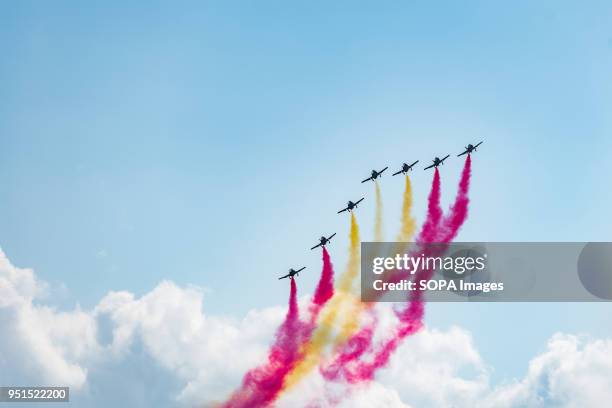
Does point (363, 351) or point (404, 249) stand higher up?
point (404, 249)

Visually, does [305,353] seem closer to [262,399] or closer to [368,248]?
[262,399]

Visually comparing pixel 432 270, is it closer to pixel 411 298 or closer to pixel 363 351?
pixel 411 298

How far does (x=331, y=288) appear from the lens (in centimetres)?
19988

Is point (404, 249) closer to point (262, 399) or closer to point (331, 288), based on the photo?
point (331, 288)

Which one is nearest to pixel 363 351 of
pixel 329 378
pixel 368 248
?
pixel 329 378

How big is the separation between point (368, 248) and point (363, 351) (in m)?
A: 21.3

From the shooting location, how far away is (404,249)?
655 ft

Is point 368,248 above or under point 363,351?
above

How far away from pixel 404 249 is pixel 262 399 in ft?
139

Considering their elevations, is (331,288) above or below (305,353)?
above

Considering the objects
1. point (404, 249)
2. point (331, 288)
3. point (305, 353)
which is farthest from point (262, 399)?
point (404, 249)

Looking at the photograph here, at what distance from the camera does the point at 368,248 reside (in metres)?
199

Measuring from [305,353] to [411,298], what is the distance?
80.6 feet

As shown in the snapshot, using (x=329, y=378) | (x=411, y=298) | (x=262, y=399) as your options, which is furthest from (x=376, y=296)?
(x=262, y=399)
